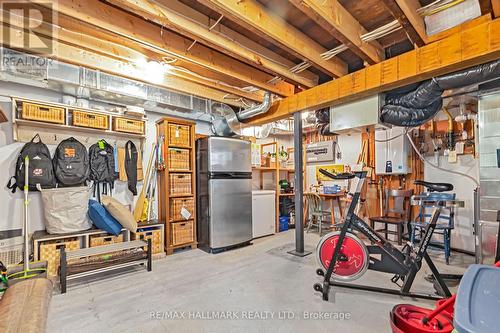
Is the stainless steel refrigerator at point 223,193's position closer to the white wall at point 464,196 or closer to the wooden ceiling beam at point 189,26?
the wooden ceiling beam at point 189,26

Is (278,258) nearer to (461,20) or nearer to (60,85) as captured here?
(461,20)

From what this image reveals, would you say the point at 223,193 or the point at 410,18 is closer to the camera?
the point at 410,18

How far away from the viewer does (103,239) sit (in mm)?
3160

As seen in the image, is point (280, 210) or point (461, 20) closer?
point (461, 20)

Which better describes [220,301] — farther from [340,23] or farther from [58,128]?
[58,128]

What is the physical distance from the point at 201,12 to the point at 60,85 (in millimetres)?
2086

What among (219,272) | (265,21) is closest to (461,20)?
(265,21)

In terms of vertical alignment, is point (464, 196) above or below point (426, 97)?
below

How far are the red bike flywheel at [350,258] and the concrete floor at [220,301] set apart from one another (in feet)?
0.68

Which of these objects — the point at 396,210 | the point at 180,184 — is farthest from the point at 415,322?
the point at 180,184

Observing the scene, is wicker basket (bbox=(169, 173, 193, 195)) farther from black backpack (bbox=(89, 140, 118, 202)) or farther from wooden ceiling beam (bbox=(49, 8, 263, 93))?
wooden ceiling beam (bbox=(49, 8, 263, 93))

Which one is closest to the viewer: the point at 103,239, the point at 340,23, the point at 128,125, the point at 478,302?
the point at 478,302

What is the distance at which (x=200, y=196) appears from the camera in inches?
166

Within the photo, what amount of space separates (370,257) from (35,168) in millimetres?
4127
